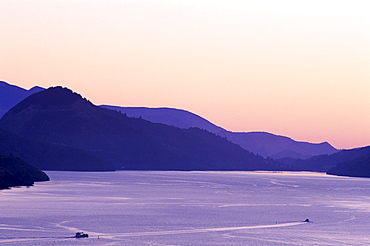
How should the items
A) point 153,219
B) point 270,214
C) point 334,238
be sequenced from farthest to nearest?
point 270,214, point 153,219, point 334,238

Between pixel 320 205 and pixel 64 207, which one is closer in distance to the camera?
pixel 64 207

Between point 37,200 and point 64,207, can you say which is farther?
point 37,200

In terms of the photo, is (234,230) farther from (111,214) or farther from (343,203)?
(343,203)

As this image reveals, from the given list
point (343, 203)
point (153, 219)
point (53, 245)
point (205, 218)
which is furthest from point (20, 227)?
point (343, 203)

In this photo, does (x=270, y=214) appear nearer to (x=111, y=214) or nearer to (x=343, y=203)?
(x=111, y=214)

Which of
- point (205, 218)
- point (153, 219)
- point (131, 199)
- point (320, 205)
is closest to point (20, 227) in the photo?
Result: point (153, 219)

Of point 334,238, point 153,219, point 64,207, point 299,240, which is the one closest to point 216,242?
point 299,240

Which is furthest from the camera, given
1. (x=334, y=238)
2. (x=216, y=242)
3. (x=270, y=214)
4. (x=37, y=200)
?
(x=37, y=200)

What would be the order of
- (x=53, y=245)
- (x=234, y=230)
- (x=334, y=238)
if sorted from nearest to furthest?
(x=53, y=245) < (x=334, y=238) < (x=234, y=230)

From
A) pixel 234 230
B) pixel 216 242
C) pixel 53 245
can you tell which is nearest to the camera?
pixel 53 245
